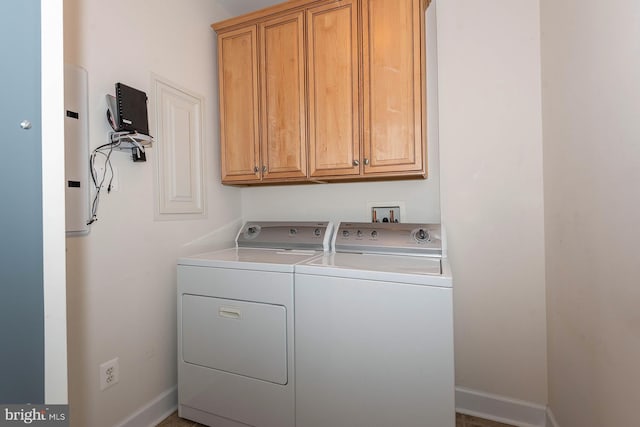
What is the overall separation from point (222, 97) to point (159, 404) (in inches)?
77.4

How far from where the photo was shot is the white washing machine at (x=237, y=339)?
1393 mm

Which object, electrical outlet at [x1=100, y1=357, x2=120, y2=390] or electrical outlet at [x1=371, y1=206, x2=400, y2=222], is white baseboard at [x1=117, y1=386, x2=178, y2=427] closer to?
electrical outlet at [x1=100, y1=357, x2=120, y2=390]

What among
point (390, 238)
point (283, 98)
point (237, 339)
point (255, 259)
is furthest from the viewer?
point (283, 98)

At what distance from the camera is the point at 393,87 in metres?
1.60

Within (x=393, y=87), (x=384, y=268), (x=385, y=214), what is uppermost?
(x=393, y=87)

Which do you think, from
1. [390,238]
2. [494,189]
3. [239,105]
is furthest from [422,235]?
[239,105]

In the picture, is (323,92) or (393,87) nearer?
(393,87)

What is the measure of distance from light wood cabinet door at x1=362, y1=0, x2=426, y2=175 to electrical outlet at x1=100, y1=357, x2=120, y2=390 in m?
1.67

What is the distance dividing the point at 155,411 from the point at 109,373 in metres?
0.40

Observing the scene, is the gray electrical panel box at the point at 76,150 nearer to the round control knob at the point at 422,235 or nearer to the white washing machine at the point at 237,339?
the white washing machine at the point at 237,339

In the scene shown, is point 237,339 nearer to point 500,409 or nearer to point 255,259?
point 255,259

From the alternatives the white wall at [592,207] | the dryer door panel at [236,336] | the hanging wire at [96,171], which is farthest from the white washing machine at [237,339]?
the white wall at [592,207]

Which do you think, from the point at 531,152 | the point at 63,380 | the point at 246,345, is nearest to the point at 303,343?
the point at 246,345

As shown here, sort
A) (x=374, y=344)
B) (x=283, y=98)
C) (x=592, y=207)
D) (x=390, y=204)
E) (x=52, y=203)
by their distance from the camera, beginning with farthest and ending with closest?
(x=390, y=204), (x=283, y=98), (x=374, y=344), (x=592, y=207), (x=52, y=203)
